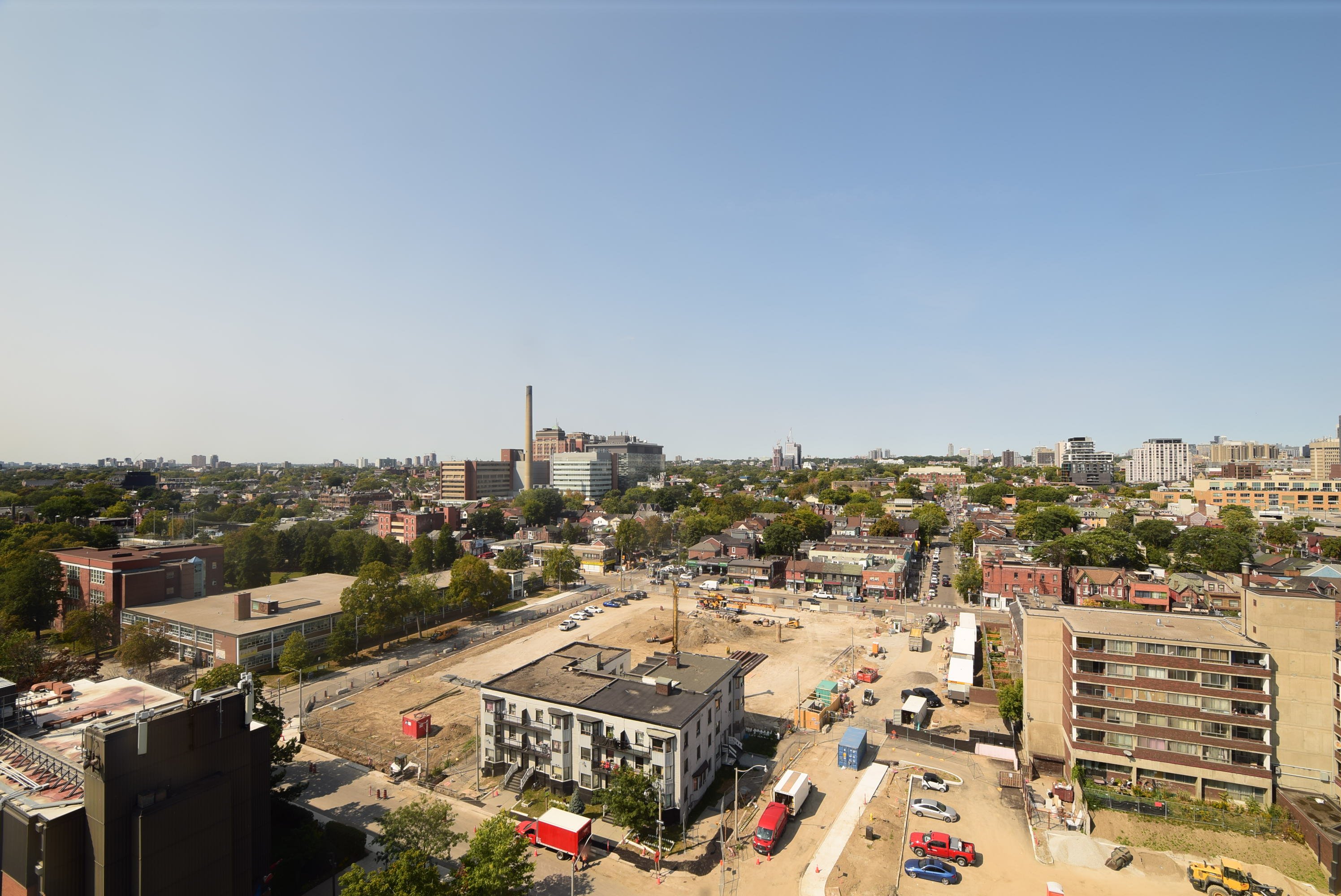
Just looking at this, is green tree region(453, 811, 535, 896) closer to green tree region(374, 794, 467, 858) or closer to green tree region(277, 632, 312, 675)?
green tree region(374, 794, 467, 858)

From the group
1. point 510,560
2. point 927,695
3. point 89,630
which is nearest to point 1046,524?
point 927,695

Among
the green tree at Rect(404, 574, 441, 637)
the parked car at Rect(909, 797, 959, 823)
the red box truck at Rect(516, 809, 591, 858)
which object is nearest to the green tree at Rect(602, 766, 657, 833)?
the red box truck at Rect(516, 809, 591, 858)

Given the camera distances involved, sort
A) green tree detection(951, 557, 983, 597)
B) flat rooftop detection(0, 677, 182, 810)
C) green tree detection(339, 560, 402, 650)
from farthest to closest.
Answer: green tree detection(951, 557, 983, 597), green tree detection(339, 560, 402, 650), flat rooftop detection(0, 677, 182, 810)

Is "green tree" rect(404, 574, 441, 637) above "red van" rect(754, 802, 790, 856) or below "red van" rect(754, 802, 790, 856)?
above

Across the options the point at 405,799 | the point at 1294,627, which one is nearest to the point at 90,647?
the point at 405,799

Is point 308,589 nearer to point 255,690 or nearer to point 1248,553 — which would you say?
point 255,690

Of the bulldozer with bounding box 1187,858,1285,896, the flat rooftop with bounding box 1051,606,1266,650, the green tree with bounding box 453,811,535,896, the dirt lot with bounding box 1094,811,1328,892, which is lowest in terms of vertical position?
the dirt lot with bounding box 1094,811,1328,892
